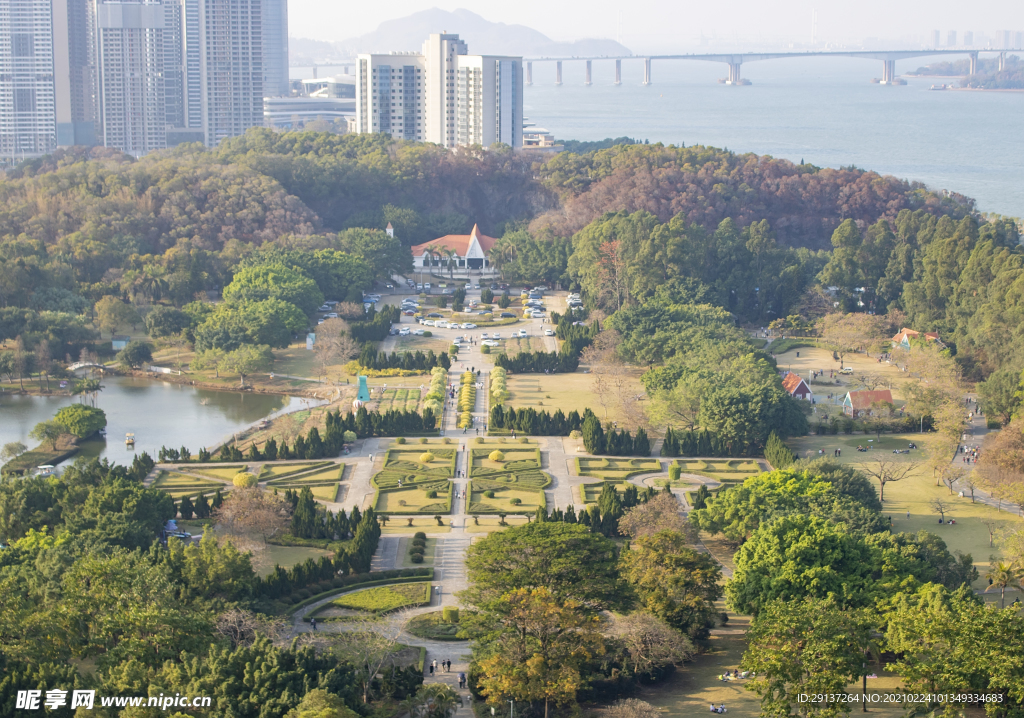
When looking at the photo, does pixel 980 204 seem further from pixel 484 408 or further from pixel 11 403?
pixel 11 403

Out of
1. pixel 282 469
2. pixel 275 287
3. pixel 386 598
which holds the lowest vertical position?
pixel 386 598

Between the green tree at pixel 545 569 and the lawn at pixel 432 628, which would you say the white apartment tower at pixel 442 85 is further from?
the green tree at pixel 545 569

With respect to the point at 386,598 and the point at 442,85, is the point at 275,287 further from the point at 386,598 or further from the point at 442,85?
the point at 442,85

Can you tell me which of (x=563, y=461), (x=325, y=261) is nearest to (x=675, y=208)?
(x=325, y=261)

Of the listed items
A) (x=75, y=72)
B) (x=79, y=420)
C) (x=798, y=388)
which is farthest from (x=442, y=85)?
(x=79, y=420)

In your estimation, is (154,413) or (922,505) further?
(154,413)

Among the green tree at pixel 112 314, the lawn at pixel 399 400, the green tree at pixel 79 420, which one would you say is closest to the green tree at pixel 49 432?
the green tree at pixel 79 420
